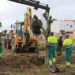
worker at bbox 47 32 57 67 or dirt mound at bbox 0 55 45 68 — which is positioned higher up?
worker at bbox 47 32 57 67

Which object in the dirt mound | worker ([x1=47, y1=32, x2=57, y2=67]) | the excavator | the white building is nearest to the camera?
worker ([x1=47, y1=32, x2=57, y2=67])

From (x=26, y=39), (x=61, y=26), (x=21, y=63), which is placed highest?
(x=61, y=26)

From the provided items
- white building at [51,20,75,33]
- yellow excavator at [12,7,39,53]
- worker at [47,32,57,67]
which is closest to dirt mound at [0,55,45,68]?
worker at [47,32,57,67]

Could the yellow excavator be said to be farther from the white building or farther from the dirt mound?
the white building

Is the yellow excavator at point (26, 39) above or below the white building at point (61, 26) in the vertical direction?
below

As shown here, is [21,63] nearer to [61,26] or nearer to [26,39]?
[26,39]

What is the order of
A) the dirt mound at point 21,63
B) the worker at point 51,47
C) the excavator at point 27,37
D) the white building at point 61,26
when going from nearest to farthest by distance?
the worker at point 51,47 → the dirt mound at point 21,63 → the excavator at point 27,37 → the white building at point 61,26

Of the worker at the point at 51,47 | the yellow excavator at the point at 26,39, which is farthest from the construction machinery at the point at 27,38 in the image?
the worker at the point at 51,47

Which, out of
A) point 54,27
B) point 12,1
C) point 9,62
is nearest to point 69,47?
point 9,62

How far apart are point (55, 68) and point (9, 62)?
6223mm

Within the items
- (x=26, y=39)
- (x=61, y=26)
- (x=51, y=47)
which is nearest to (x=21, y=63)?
(x=51, y=47)

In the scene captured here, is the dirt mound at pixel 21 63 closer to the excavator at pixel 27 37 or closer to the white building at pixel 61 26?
the excavator at pixel 27 37

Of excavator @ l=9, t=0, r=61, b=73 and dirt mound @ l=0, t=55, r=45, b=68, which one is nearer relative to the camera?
dirt mound @ l=0, t=55, r=45, b=68

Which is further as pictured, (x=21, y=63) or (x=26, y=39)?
(x=26, y=39)
